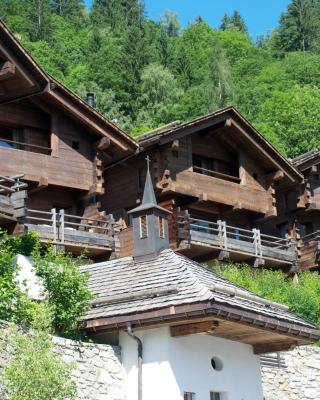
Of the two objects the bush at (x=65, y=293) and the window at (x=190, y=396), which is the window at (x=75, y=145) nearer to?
the bush at (x=65, y=293)

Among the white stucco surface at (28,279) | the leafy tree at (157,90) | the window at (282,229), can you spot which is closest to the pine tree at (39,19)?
the leafy tree at (157,90)

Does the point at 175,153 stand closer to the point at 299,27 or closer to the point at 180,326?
the point at 180,326

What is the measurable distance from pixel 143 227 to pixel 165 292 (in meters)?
2.77

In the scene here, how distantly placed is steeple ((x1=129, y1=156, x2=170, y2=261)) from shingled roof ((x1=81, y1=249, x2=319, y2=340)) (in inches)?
8.2

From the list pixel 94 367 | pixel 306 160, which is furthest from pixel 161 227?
pixel 306 160

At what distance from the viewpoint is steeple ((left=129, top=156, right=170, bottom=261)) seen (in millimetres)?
18844

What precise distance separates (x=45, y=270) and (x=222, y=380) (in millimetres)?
3961

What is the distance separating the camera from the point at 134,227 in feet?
63.5

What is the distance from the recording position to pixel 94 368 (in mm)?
16453

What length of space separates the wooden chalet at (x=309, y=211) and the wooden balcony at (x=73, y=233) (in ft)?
28.9

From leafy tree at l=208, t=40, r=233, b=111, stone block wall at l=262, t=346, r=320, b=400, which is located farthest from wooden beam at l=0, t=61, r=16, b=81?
leafy tree at l=208, t=40, r=233, b=111

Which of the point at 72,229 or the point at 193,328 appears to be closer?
the point at 193,328

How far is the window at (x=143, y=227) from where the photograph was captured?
62.3 ft

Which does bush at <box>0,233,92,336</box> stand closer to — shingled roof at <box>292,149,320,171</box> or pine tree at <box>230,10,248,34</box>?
shingled roof at <box>292,149,320,171</box>
